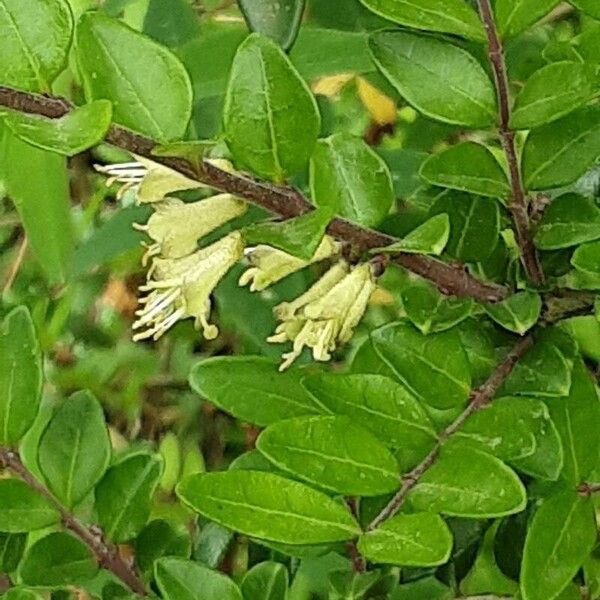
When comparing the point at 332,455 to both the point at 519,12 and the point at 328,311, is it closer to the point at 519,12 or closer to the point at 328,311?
the point at 328,311

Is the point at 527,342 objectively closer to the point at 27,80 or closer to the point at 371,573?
the point at 371,573

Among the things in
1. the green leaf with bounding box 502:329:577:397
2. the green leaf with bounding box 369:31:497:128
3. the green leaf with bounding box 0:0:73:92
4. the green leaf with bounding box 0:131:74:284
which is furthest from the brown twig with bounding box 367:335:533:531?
the green leaf with bounding box 0:131:74:284

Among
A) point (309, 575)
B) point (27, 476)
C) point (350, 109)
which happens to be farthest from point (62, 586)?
point (350, 109)

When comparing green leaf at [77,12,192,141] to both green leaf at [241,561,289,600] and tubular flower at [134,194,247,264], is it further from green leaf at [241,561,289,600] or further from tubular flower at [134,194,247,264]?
green leaf at [241,561,289,600]

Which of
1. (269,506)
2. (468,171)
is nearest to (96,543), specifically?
(269,506)

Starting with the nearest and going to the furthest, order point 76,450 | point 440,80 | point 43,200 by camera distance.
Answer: point 440,80, point 76,450, point 43,200

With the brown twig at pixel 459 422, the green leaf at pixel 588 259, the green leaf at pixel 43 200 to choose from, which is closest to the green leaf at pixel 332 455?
the brown twig at pixel 459 422
